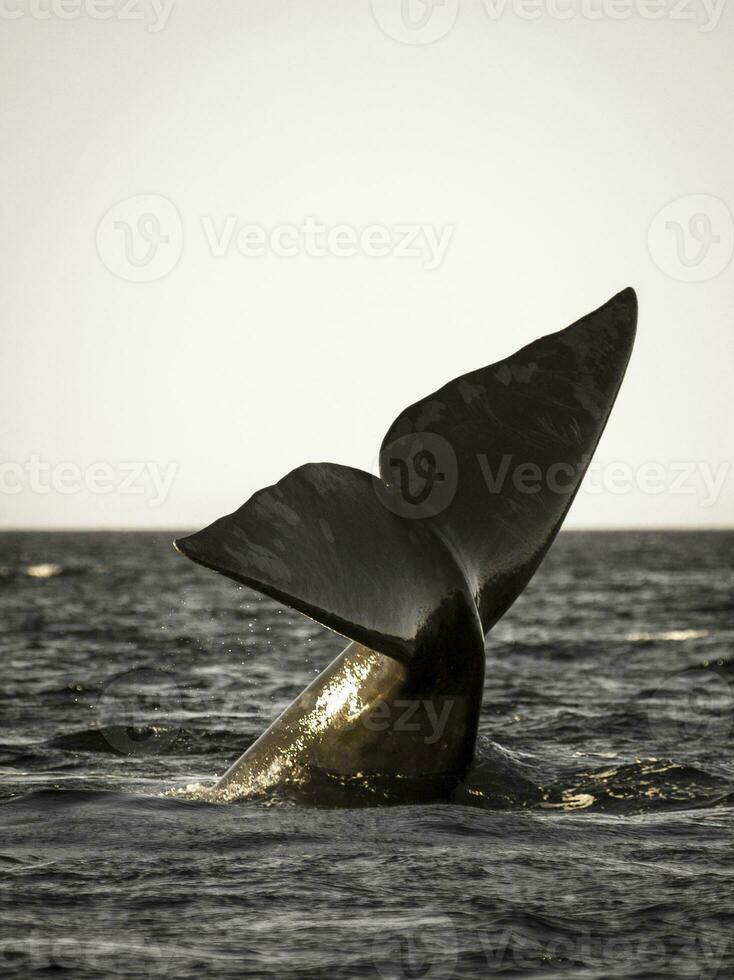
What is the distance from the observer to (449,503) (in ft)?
26.1

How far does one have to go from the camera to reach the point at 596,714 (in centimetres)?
1482

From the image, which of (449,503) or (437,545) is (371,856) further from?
(449,503)

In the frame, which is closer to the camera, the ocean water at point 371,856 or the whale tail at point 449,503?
the ocean water at point 371,856

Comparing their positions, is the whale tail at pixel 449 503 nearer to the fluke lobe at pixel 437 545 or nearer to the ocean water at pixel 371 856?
the fluke lobe at pixel 437 545

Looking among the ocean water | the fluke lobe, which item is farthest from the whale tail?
the ocean water

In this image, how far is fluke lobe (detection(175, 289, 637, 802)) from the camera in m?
7.28

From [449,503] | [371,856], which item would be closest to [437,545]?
[449,503]

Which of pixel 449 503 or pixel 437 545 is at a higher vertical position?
pixel 449 503

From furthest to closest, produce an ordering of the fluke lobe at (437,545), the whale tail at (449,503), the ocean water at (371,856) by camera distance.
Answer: the fluke lobe at (437,545)
the whale tail at (449,503)
the ocean water at (371,856)

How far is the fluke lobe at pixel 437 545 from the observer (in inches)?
287

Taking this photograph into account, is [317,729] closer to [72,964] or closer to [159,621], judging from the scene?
[72,964]

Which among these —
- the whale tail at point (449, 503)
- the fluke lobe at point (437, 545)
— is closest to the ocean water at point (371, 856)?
the fluke lobe at point (437, 545)

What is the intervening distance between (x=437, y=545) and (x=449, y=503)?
350 millimetres

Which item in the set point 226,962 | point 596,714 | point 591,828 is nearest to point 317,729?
point 591,828
